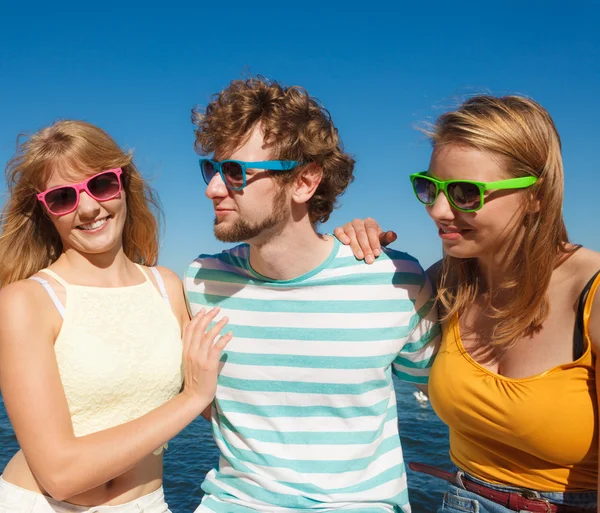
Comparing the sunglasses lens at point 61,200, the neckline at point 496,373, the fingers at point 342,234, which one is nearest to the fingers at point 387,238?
the fingers at point 342,234

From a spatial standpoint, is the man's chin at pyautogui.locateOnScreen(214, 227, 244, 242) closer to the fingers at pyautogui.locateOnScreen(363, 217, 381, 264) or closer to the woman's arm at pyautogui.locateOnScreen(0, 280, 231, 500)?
the fingers at pyautogui.locateOnScreen(363, 217, 381, 264)

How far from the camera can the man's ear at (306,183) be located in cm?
431

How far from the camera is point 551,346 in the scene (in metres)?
3.31

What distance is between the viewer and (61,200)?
11.8 ft

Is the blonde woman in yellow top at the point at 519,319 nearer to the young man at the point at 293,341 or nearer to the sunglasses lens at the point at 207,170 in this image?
the young man at the point at 293,341

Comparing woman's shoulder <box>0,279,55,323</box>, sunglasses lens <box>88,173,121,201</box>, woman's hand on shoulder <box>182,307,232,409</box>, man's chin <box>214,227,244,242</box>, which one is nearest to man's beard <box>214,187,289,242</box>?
man's chin <box>214,227,244,242</box>

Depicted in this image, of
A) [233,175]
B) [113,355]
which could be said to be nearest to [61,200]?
[113,355]

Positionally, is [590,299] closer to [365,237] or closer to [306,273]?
[365,237]

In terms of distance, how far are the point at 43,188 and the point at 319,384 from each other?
7.40ft

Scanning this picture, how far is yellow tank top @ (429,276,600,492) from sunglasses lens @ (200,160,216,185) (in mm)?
2114

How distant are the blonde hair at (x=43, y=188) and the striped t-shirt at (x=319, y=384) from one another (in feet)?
2.87

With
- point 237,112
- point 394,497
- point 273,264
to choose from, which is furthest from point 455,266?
point 237,112

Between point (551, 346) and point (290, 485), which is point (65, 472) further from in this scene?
point (551, 346)

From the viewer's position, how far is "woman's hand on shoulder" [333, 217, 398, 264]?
4.13 m
